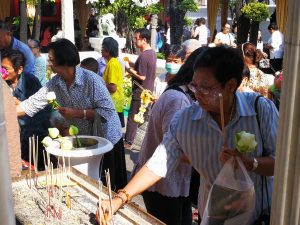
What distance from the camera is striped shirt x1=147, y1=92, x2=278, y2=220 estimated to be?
1593 mm

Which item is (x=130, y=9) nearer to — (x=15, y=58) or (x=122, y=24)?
(x=122, y=24)

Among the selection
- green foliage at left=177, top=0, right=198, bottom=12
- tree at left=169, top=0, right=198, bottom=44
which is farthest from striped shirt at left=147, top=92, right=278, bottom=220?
green foliage at left=177, top=0, right=198, bottom=12

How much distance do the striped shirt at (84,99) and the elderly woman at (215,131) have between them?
1.16m

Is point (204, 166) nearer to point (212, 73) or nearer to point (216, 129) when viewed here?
point (216, 129)

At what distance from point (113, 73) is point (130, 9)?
8.30m

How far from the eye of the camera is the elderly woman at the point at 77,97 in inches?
110

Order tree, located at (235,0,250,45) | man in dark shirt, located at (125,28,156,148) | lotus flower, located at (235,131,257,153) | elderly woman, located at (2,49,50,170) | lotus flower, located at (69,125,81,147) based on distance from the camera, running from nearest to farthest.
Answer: lotus flower, located at (235,131,257,153) → lotus flower, located at (69,125,81,147) → elderly woman, located at (2,49,50,170) → man in dark shirt, located at (125,28,156,148) → tree, located at (235,0,250,45)

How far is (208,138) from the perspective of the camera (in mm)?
1676

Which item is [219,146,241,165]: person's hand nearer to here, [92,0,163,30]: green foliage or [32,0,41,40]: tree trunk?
[92,0,163,30]: green foliage

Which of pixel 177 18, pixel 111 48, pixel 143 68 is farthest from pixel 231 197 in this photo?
pixel 177 18

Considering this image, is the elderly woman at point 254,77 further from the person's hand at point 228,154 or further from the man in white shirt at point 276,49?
the man in white shirt at point 276,49

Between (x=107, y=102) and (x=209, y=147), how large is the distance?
4.44ft

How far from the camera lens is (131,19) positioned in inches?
505

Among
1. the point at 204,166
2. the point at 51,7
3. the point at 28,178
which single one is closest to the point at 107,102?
the point at 28,178
